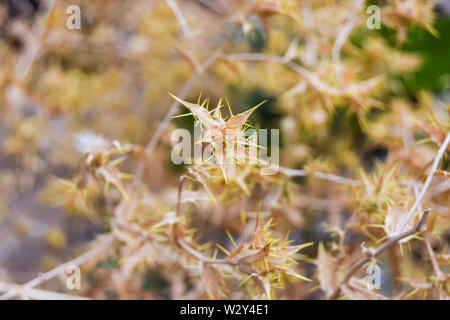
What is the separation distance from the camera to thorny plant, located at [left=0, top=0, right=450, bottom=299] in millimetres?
290

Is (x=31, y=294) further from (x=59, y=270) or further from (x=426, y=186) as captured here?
(x=426, y=186)

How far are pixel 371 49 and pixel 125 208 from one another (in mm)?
388

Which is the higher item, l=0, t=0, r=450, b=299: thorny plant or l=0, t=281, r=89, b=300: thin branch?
l=0, t=0, r=450, b=299: thorny plant

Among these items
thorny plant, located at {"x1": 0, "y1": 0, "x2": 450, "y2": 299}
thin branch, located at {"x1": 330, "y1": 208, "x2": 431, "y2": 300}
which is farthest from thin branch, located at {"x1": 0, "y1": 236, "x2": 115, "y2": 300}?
thin branch, located at {"x1": 330, "y1": 208, "x2": 431, "y2": 300}

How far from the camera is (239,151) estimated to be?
0.74 ft

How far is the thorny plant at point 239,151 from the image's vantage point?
0.95 feet

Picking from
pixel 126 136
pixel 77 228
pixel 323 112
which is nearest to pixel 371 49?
pixel 323 112

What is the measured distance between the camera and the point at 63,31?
0.58 m

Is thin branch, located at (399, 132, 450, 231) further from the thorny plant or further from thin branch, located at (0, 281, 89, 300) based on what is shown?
thin branch, located at (0, 281, 89, 300)

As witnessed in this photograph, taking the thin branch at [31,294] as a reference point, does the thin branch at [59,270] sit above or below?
above

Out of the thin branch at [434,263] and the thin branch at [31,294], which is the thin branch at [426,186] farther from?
the thin branch at [31,294]

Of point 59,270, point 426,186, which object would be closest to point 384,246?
point 426,186

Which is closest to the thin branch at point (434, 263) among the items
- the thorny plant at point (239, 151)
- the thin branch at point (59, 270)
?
the thorny plant at point (239, 151)

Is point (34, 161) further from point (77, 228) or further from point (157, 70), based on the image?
point (157, 70)
